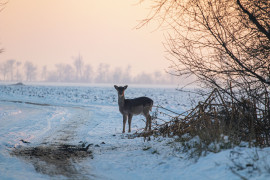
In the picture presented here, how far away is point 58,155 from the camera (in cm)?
646

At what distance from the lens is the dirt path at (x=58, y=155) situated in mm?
5160

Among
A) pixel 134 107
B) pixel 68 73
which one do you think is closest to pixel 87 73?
pixel 68 73

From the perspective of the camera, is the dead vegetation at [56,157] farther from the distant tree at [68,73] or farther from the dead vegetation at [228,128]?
the distant tree at [68,73]

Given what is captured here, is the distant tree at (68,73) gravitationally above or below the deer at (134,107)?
above

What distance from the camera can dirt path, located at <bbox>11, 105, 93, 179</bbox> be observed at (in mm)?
5160

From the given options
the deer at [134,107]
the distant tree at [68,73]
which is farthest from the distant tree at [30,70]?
the deer at [134,107]

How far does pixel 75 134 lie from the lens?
32.1ft

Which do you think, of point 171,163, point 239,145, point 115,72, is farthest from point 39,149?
point 115,72

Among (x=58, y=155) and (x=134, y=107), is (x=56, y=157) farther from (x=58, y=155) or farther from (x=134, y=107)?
(x=134, y=107)

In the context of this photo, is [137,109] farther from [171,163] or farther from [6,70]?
[6,70]

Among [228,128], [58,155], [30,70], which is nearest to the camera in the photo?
[228,128]

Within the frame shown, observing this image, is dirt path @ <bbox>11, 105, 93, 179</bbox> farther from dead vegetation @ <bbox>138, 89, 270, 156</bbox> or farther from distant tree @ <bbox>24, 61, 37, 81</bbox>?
distant tree @ <bbox>24, 61, 37, 81</bbox>

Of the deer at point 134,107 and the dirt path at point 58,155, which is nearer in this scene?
the dirt path at point 58,155

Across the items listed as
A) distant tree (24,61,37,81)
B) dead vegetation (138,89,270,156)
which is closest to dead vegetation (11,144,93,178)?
dead vegetation (138,89,270,156)
